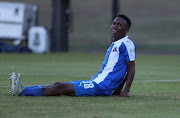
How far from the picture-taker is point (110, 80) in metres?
8.89

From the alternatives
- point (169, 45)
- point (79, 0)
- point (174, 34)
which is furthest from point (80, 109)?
point (79, 0)

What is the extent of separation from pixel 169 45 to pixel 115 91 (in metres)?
37.7

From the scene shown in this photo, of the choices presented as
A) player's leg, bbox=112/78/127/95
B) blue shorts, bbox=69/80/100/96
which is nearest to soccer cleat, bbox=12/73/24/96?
blue shorts, bbox=69/80/100/96

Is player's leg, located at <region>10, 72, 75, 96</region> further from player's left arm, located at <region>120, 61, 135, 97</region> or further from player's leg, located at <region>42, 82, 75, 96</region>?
player's left arm, located at <region>120, 61, 135, 97</region>

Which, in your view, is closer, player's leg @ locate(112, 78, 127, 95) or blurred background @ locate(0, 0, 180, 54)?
player's leg @ locate(112, 78, 127, 95)

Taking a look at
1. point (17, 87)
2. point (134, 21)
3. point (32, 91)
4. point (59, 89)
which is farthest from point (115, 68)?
point (134, 21)

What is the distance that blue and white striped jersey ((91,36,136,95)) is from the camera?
8.91 metres

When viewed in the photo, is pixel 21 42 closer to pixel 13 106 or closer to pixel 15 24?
pixel 15 24

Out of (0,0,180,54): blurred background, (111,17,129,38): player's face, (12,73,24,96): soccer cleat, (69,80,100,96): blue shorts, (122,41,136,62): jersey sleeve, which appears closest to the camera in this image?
(12,73,24,96): soccer cleat

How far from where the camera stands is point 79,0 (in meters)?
55.8

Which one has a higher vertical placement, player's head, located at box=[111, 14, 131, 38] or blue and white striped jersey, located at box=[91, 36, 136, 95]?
player's head, located at box=[111, 14, 131, 38]

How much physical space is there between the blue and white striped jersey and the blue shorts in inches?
2.8

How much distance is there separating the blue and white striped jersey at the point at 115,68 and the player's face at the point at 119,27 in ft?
0.34

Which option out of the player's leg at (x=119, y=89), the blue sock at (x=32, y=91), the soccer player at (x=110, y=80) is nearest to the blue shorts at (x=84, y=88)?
the soccer player at (x=110, y=80)
